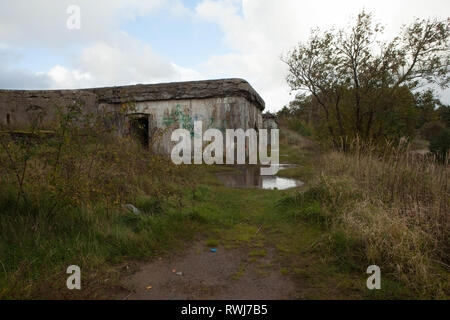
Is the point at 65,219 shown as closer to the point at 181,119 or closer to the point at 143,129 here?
the point at 181,119

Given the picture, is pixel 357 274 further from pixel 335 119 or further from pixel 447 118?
pixel 447 118

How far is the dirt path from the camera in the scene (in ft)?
7.34

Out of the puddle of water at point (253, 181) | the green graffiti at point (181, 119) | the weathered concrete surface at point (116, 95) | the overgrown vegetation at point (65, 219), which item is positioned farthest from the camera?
the green graffiti at point (181, 119)

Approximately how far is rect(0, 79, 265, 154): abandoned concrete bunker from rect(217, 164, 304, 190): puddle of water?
1951 millimetres

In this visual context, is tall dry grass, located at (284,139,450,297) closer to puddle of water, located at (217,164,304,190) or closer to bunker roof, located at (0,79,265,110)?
puddle of water, located at (217,164,304,190)

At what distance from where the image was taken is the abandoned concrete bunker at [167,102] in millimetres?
9367

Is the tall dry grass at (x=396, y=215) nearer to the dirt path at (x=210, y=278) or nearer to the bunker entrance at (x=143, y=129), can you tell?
the dirt path at (x=210, y=278)

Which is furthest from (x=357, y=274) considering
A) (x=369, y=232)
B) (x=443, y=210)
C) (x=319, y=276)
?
(x=443, y=210)

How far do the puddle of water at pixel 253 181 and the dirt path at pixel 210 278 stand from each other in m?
3.62

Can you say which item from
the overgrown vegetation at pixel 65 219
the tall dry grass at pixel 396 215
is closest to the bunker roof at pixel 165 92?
the tall dry grass at pixel 396 215

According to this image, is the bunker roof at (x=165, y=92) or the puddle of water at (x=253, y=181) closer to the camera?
the puddle of water at (x=253, y=181)

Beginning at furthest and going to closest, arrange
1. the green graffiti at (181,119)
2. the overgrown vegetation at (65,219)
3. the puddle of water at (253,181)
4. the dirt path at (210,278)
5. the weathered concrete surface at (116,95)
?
the green graffiti at (181,119) → the weathered concrete surface at (116,95) → the puddle of water at (253,181) → the overgrown vegetation at (65,219) → the dirt path at (210,278)

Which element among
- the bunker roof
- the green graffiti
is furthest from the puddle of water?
the bunker roof
